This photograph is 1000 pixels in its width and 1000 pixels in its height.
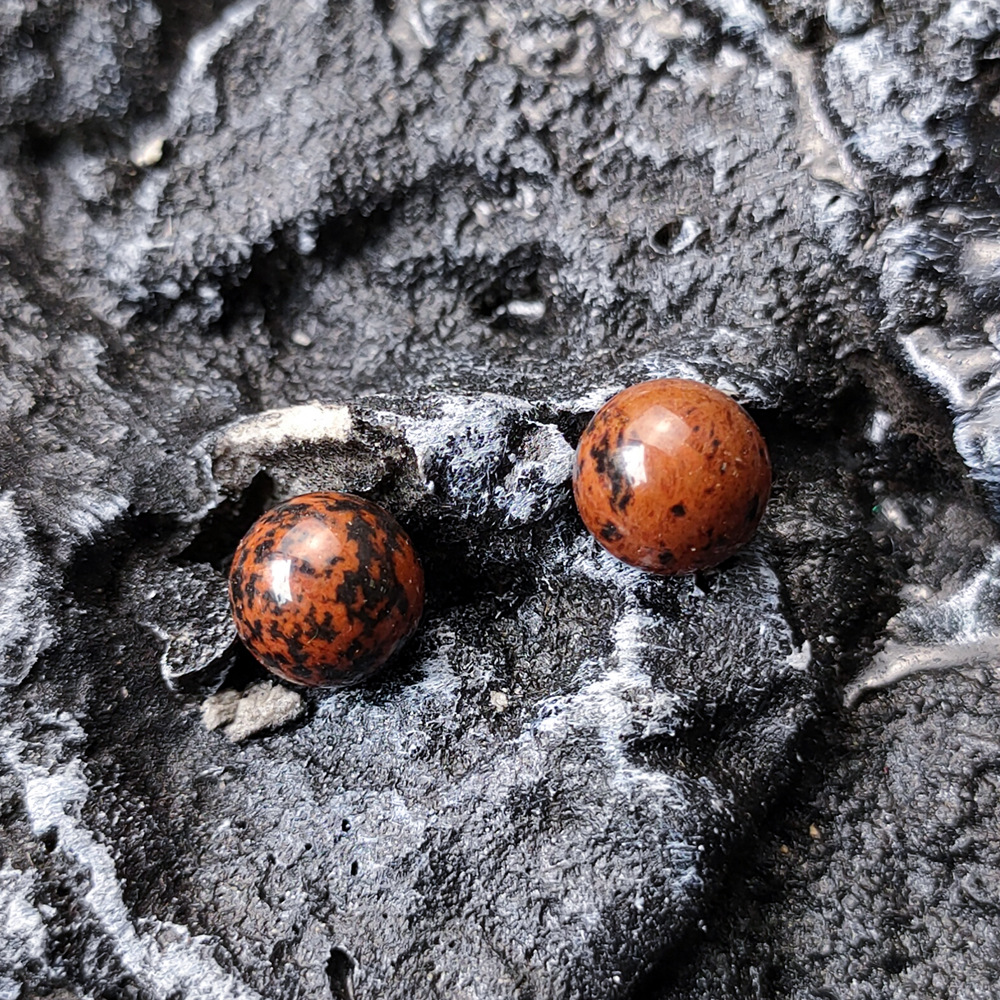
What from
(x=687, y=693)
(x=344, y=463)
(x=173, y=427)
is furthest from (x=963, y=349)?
(x=173, y=427)

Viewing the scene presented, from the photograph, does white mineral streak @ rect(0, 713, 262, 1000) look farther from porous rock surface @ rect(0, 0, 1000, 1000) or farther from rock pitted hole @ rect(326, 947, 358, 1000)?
rock pitted hole @ rect(326, 947, 358, 1000)

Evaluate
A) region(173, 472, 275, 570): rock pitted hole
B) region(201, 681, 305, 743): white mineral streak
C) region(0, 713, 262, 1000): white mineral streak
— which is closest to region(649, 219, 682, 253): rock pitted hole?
region(173, 472, 275, 570): rock pitted hole

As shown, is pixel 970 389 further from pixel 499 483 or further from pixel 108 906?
pixel 108 906

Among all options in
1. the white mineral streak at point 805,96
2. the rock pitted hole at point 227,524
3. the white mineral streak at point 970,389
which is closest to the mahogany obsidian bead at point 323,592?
the rock pitted hole at point 227,524

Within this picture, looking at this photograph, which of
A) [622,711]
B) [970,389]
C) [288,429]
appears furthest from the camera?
[288,429]

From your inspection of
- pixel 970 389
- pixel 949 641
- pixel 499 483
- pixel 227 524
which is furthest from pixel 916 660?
pixel 227 524

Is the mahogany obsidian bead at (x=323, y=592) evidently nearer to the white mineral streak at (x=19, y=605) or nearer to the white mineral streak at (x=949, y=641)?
the white mineral streak at (x=19, y=605)

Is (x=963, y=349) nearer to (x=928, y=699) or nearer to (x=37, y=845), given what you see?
(x=928, y=699)
